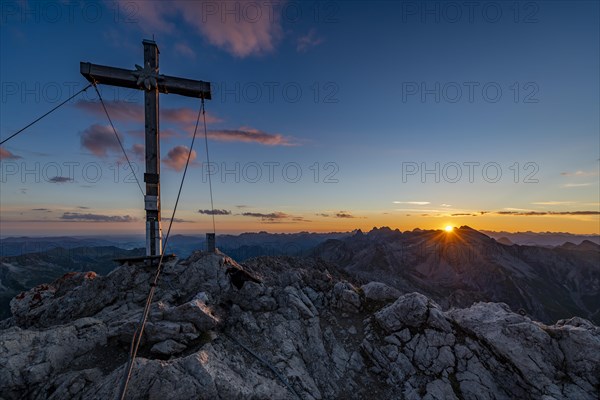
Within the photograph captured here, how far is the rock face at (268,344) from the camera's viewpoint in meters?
10.9

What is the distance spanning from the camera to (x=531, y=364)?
1410 centimetres

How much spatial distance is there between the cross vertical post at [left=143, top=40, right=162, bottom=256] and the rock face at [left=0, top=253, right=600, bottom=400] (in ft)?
7.99

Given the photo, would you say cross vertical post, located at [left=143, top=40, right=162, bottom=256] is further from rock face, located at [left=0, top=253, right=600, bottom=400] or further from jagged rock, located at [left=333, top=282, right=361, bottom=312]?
jagged rock, located at [left=333, top=282, right=361, bottom=312]

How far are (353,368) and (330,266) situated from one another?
88883 mm

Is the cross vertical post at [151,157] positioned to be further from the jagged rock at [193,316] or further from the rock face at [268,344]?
the jagged rock at [193,316]

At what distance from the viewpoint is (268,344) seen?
1438 centimetres

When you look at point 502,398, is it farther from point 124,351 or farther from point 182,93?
point 182,93

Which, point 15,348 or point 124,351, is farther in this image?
point 124,351

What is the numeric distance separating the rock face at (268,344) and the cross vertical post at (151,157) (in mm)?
2434

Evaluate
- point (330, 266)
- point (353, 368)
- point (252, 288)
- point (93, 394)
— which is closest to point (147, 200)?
point (252, 288)

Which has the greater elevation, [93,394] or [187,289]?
[187,289]

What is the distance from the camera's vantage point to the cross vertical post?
57.1 feet

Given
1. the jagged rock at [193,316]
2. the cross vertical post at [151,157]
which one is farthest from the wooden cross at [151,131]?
the jagged rock at [193,316]

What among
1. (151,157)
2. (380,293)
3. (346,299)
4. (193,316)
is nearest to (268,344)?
(193,316)
